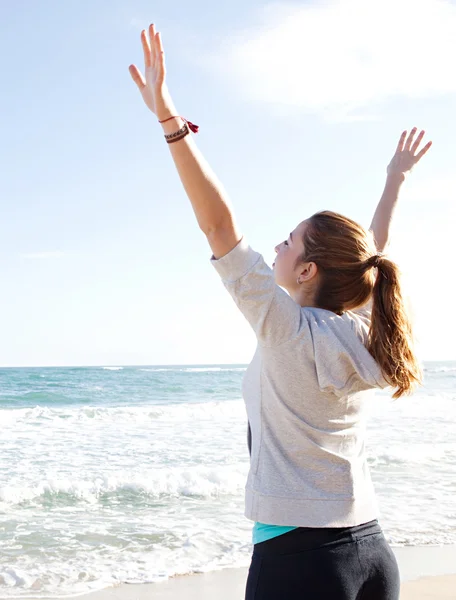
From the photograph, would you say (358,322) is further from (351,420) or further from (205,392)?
(205,392)

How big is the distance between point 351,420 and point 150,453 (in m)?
9.05

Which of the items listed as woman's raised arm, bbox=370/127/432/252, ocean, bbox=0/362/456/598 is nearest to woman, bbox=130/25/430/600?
ocean, bbox=0/362/456/598

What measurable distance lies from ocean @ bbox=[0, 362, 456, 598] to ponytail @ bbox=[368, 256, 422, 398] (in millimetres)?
145

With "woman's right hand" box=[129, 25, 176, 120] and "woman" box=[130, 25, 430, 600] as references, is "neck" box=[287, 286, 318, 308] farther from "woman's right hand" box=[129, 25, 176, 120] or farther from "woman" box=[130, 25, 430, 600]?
"woman's right hand" box=[129, 25, 176, 120]

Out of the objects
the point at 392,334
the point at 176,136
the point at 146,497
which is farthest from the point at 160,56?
the point at 146,497

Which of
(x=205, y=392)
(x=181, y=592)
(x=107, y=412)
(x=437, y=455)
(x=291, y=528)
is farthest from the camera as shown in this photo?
(x=205, y=392)

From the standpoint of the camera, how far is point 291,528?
155cm

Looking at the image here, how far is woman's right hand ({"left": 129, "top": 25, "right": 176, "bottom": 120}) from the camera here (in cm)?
148

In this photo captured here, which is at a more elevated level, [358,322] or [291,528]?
[358,322]

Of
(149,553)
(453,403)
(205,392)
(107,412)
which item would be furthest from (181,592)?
(205,392)

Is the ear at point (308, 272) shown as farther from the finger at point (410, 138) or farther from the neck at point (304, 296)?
the finger at point (410, 138)

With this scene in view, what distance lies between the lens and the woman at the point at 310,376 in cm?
144

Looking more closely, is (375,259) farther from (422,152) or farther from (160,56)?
(422,152)

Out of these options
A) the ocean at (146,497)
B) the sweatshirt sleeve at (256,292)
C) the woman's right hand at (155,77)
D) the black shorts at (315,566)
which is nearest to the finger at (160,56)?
the woman's right hand at (155,77)
